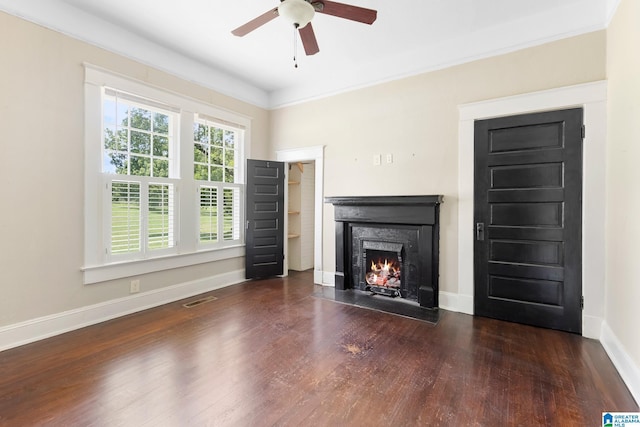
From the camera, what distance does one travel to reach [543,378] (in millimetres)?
2088

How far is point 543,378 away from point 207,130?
14.8ft

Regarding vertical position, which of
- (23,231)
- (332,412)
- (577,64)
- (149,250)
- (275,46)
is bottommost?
(332,412)

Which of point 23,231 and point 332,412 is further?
point 23,231

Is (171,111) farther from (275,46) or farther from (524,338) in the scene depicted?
(524,338)

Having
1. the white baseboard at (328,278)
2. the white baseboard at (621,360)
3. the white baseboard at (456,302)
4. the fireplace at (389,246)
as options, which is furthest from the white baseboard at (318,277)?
the white baseboard at (621,360)

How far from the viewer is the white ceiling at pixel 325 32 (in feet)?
9.14

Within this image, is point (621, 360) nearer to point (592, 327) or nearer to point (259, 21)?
point (592, 327)

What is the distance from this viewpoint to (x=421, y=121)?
11.9 feet

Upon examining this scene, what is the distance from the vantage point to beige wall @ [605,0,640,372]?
2049mm

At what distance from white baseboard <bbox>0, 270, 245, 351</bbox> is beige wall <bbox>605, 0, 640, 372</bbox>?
4344mm

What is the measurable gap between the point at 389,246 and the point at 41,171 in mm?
3747

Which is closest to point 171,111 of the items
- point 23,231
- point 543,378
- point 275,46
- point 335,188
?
point 275,46

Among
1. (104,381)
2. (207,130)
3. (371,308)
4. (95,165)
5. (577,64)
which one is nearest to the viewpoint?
(104,381)

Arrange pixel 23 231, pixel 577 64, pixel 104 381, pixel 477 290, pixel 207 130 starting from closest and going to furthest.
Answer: pixel 104 381 < pixel 23 231 < pixel 577 64 < pixel 477 290 < pixel 207 130
